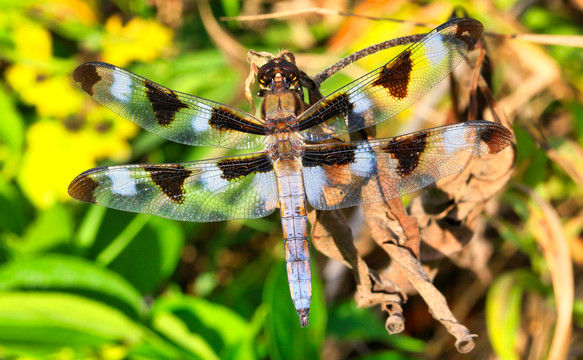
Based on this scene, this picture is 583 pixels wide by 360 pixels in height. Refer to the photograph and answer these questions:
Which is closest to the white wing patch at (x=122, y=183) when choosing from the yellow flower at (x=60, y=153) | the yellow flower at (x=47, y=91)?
the yellow flower at (x=60, y=153)

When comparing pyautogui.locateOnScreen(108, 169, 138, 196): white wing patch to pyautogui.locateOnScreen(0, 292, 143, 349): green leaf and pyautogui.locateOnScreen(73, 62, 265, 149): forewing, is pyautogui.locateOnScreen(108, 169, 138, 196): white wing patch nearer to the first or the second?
pyautogui.locateOnScreen(73, 62, 265, 149): forewing

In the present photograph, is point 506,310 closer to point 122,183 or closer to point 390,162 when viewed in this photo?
point 390,162

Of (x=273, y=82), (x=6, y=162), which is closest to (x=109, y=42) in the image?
(x=6, y=162)

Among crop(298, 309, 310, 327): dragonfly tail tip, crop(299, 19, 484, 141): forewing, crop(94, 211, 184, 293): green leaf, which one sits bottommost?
crop(298, 309, 310, 327): dragonfly tail tip

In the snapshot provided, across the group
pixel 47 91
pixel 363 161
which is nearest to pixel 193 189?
pixel 363 161

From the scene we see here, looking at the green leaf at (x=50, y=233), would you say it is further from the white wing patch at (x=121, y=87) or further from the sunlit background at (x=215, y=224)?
the white wing patch at (x=121, y=87)

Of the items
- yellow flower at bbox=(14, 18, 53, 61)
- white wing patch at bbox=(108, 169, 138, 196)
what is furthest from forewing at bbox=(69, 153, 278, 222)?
yellow flower at bbox=(14, 18, 53, 61)
